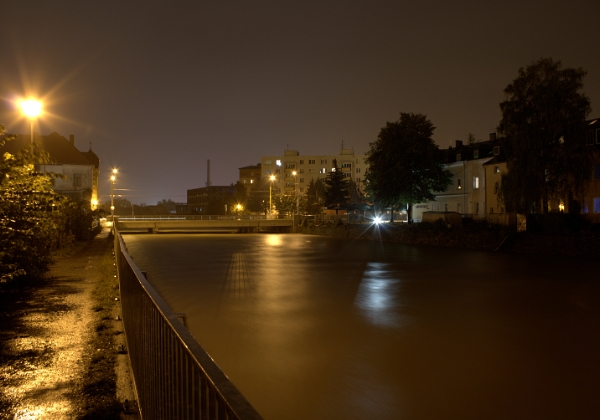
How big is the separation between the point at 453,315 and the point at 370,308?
1.93 metres

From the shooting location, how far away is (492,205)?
52.6 m

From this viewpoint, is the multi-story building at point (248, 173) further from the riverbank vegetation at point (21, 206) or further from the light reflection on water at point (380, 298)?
the riverbank vegetation at point (21, 206)

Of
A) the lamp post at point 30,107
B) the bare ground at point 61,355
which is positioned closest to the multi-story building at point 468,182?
the lamp post at point 30,107

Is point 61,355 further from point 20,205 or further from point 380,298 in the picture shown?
point 380,298

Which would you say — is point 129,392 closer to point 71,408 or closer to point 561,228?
point 71,408

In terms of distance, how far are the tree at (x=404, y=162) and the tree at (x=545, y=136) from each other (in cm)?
1898

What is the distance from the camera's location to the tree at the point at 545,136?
31641 millimetres

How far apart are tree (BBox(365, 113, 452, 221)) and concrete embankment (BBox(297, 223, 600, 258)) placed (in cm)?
610

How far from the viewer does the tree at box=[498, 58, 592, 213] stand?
31.6 m

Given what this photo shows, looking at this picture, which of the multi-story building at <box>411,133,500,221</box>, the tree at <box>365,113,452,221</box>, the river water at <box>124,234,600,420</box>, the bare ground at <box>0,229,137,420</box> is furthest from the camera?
the multi-story building at <box>411,133,500,221</box>

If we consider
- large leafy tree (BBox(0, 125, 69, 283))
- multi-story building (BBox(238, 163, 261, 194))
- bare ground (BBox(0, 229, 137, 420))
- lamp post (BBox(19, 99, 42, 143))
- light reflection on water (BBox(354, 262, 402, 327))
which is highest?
multi-story building (BBox(238, 163, 261, 194))

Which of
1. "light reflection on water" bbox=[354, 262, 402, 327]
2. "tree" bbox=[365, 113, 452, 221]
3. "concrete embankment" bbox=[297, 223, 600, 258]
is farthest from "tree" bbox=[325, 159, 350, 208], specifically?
"light reflection on water" bbox=[354, 262, 402, 327]

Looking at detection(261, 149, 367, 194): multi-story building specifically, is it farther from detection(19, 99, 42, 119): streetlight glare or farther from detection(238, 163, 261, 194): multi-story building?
detection(19, 99, 42, 119): streetlight glare

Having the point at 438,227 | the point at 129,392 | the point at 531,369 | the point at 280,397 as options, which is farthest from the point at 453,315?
the point at 438,227
